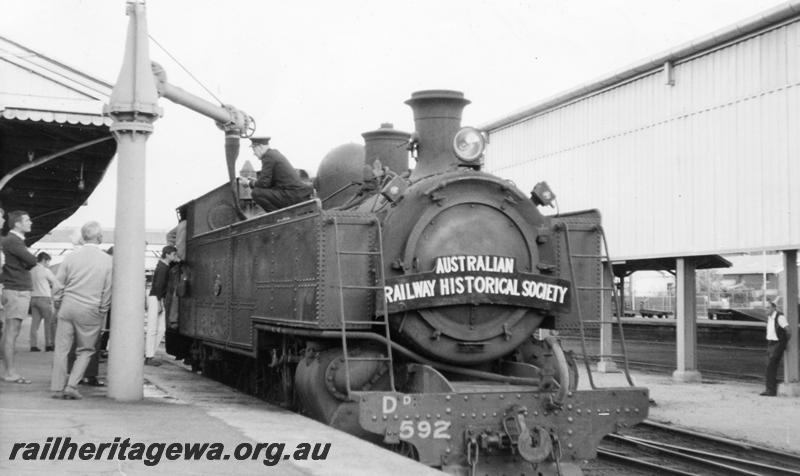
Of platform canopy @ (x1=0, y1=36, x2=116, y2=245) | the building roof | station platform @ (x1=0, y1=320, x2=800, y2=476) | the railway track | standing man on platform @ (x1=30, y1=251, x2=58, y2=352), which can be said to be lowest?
the railway track

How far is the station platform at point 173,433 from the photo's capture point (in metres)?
5.41

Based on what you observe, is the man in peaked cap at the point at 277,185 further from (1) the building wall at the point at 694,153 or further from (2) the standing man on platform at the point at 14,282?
(1) the building wall at the point at 694,153

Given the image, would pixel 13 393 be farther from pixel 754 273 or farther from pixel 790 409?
pixel 754 273

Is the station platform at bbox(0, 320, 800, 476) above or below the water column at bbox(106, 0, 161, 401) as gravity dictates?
below

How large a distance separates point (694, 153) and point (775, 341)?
375cm

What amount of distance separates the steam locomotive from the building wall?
284 inches

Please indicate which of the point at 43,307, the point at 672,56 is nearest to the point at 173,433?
the point at 43,307

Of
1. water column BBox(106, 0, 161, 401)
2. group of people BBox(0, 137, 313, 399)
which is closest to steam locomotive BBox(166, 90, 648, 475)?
group of people BBox(0, 137, 313, 399)

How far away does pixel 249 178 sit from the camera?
486 inches

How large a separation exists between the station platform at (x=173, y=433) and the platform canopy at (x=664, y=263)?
443 inches

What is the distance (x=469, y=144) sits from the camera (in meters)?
8.14

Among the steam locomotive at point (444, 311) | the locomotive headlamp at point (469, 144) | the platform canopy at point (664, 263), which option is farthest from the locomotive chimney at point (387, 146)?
the platform canopy at point (664, 263)

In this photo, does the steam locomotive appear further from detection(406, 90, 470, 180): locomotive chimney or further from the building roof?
the building roof

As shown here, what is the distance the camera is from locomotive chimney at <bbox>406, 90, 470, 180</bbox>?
27.9 feet
